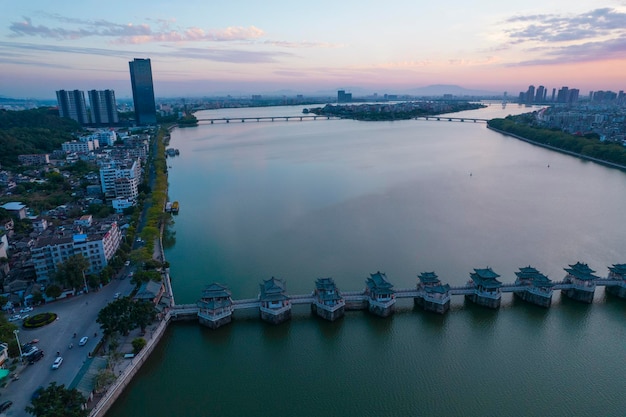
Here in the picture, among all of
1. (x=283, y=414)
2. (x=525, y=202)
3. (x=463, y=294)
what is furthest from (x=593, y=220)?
(x=283, y=414)

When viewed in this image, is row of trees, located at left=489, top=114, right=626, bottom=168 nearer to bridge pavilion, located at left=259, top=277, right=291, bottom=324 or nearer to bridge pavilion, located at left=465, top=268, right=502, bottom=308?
bridge pavilion, located at left=465, top=268, right=502, bottom=308

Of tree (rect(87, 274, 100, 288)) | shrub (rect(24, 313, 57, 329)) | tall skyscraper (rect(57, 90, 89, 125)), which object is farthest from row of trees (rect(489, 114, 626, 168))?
tall skyscraper (rect(57, 90, 89, 125))

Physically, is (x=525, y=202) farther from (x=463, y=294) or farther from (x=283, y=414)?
(x=283, y=414)

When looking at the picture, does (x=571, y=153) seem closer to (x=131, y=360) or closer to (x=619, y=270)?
(x=619, y=270)

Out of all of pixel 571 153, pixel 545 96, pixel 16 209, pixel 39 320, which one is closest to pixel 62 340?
pixel 39 320

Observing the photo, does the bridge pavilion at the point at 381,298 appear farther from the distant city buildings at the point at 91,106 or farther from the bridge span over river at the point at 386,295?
the distant city buildings at the point at 91,106

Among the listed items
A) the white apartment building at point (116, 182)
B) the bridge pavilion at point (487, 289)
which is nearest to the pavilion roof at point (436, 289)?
the bridge pavilion at point (487, 289)
